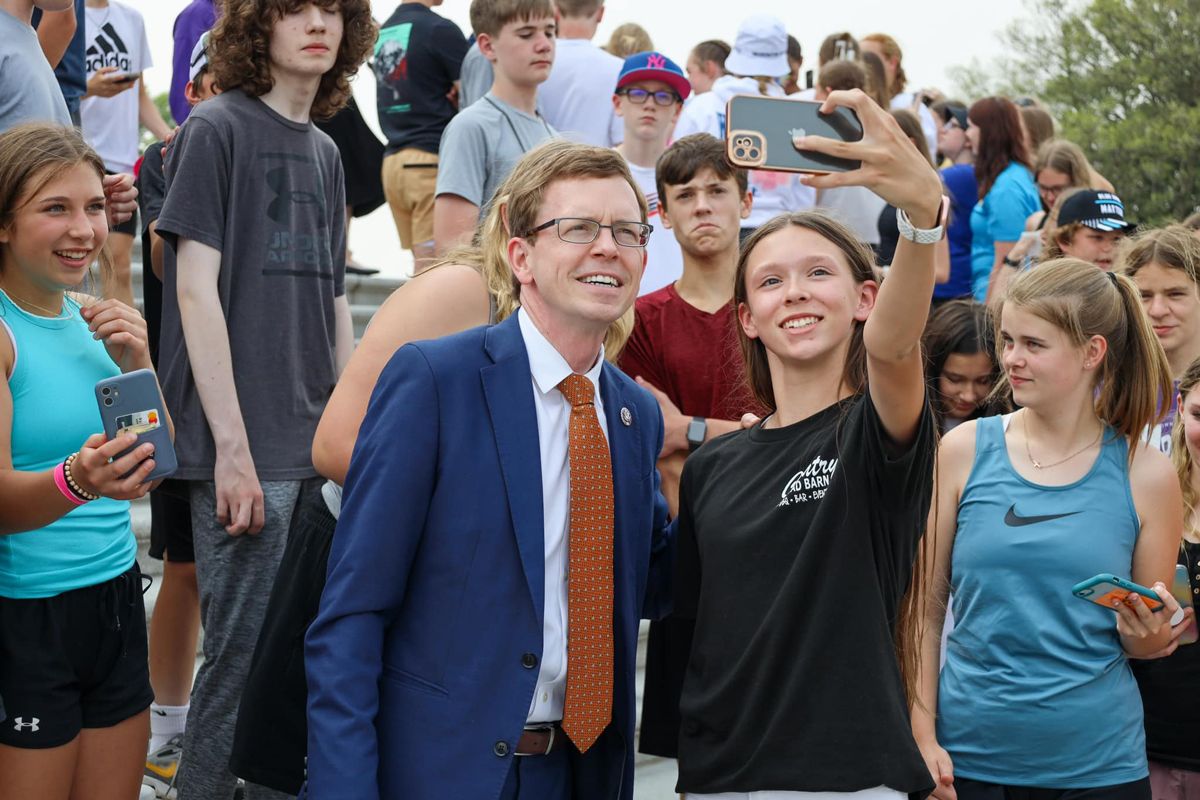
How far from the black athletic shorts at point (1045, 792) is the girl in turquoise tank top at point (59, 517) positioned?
2.05 meters

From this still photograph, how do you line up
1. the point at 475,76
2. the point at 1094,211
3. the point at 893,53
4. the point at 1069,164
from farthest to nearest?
1. the point at 893,53
2. the point at 1069,164
3. the point at 475,76
4. the point at 1094,211

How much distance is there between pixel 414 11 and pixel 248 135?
9.87 feet

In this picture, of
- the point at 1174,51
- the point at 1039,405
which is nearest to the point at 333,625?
the point at 1039,405

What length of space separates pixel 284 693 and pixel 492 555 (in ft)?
2.69

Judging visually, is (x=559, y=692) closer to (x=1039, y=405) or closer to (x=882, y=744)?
(x=882, y=744)

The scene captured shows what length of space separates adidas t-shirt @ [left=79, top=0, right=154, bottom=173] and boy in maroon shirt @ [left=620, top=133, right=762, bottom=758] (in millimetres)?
3384

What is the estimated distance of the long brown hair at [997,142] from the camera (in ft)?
24.4

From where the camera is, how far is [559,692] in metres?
2.50

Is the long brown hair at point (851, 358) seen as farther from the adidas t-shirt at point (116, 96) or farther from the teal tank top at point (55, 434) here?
the adidas t-shirt at point (116, 96)

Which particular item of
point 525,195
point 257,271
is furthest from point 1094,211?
point 525,195

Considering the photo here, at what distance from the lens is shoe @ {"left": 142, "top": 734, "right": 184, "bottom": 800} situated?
400cm

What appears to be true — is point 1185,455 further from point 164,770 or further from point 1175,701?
point 164,770

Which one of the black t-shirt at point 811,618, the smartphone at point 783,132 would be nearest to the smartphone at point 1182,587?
the black t-shirt at point 811,618

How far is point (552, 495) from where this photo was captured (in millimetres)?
2545
